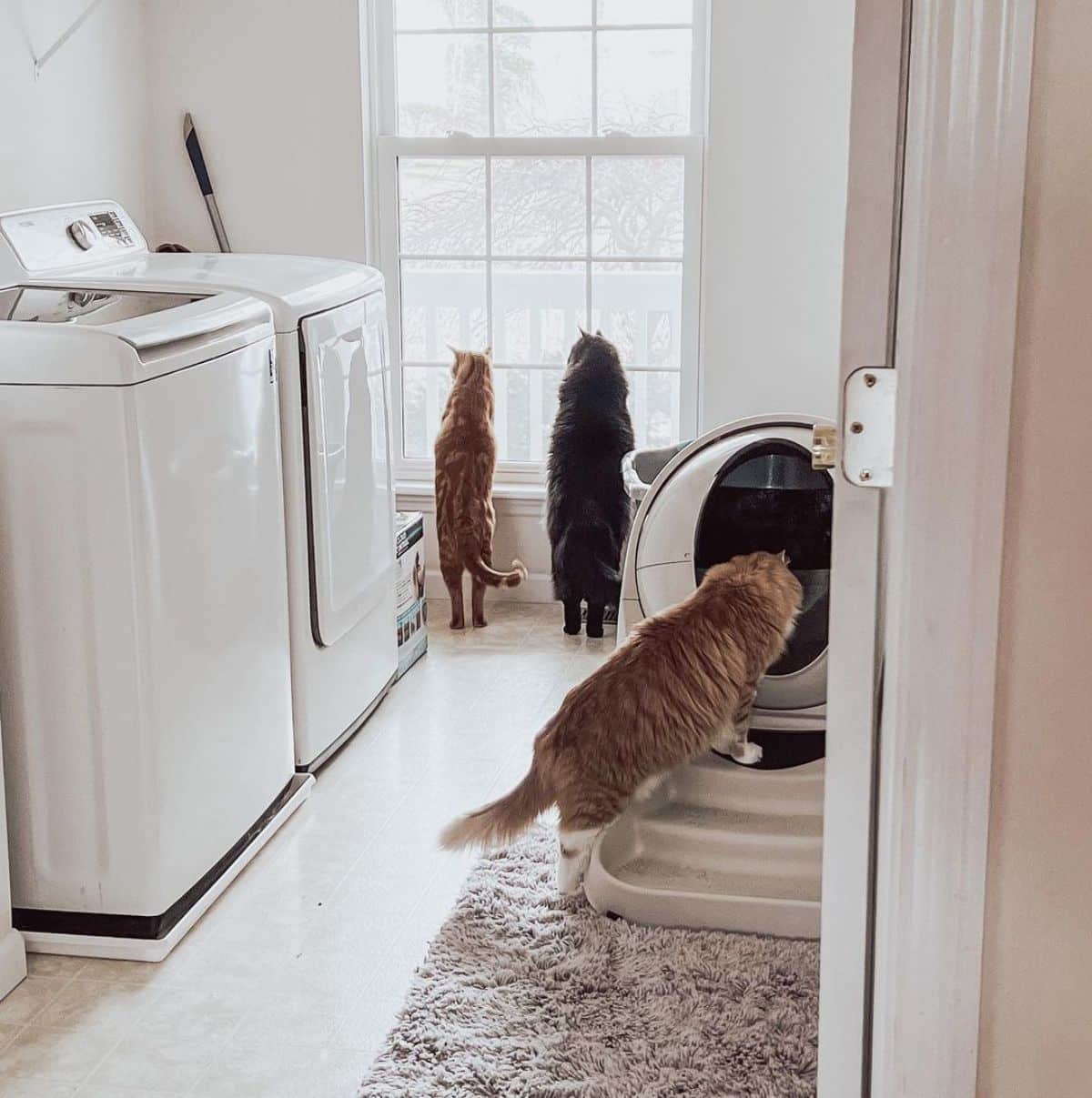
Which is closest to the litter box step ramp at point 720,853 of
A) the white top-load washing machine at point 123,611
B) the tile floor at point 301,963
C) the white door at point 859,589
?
the tile floor at point 301,963

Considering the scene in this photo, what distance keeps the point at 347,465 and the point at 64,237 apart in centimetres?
80

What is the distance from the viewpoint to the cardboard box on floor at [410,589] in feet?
12.4

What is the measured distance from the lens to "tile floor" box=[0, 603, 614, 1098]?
2117mm

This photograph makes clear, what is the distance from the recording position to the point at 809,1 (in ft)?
12.6

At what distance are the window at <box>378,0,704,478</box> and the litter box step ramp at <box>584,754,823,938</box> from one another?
1832 millimetres

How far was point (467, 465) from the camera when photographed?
13.1 feet

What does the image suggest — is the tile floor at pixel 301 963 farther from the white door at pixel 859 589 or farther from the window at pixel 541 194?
the window at pixel 541 194

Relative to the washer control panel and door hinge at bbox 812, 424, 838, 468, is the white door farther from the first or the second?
the washer control panel

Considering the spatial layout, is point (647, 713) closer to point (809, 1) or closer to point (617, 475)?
point (617, 475)

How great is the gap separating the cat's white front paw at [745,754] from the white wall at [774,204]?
1.63 metres

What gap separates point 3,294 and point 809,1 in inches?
88.6

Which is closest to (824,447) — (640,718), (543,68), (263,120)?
(640,718)

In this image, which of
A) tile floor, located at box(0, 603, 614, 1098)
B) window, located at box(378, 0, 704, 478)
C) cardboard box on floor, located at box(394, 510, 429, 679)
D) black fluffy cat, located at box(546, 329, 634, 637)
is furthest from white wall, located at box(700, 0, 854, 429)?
tile floor, located at box(0, 603, 614, 1098)

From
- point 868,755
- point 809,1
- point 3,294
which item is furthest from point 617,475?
point 868,755
